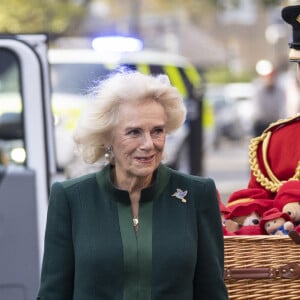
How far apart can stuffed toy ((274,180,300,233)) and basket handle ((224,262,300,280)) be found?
0.20 m

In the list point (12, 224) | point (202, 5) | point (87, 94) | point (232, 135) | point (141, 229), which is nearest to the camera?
point (141, 229)

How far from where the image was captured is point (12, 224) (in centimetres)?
584

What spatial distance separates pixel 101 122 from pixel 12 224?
214 centimetres

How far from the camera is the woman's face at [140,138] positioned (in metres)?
3.72

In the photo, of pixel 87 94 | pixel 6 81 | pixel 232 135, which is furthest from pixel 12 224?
pixel 232 135

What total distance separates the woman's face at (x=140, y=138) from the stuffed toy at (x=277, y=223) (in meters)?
0.61

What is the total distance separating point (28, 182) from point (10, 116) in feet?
11.1

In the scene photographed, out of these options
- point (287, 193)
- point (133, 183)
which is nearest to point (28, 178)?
point (287, 193)

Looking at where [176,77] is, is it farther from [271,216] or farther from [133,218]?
[133,218]

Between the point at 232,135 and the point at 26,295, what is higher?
the point at 26,295

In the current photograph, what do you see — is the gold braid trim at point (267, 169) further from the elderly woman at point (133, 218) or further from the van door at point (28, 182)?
the van door at point (28, 182)

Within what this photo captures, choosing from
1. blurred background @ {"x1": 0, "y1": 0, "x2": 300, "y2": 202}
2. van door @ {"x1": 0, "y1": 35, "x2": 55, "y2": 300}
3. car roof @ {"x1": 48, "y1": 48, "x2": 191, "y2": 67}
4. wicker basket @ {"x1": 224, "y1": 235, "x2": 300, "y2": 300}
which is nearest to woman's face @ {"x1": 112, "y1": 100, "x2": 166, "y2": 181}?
blurred background @ {"x1": 0, "y1": 0, "x2": 300, "y2": 202}

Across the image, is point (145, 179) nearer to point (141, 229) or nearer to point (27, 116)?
point (141, 229)

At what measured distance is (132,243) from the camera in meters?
3.67
